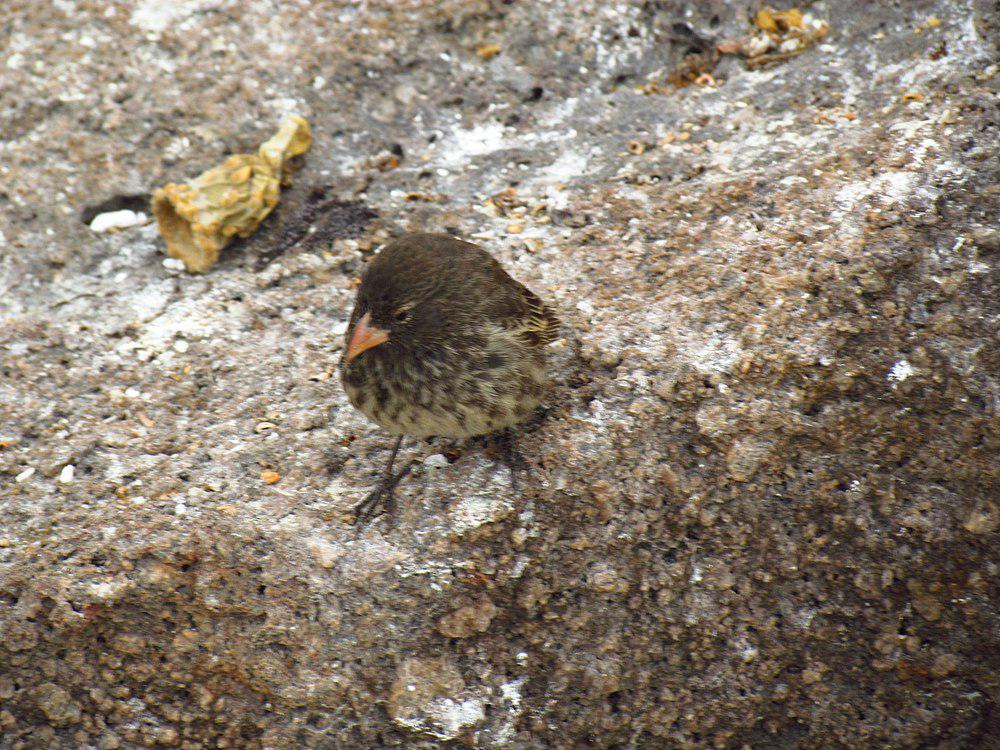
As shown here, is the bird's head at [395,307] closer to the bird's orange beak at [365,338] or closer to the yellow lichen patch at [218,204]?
the bird's orange beak at [365,338]

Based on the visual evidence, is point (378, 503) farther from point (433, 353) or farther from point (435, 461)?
point (433, 353)

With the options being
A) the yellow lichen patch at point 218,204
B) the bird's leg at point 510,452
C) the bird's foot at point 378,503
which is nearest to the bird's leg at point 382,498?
the bird's foot at point 378,503

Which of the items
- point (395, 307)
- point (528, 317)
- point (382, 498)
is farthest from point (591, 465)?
point (395, 307)

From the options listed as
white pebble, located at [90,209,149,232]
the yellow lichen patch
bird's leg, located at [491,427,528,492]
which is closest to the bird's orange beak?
bird's leg, located at [491,427,528,492]

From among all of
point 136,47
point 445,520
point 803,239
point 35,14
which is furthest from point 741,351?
point 35,14

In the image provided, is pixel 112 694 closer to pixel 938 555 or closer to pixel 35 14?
pixel 938 555

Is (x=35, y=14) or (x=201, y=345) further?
(x=35, y=14)

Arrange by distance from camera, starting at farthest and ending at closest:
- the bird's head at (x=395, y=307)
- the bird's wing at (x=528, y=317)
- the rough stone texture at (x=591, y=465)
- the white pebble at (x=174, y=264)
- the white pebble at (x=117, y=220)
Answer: the white pebble at (x=117, y=220)
the white pebble at (x=174, y=264)
the bird's wing at (x=528, y=317)
the bird's head at (x=395, y=307)
the rough stone texture at (x=591, y=465)
